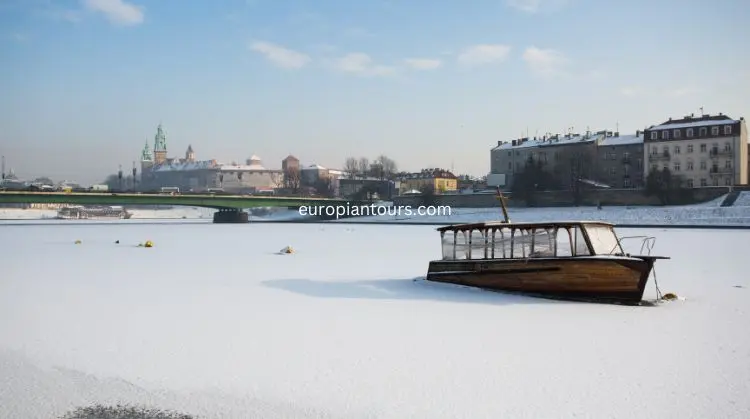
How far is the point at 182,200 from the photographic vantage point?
84.8 m

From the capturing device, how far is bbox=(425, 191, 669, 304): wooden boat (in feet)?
50.7

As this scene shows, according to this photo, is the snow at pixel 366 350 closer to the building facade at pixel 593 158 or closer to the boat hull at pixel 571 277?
Answer: the boat hull at pixel 571 277

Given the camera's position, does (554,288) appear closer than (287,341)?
No

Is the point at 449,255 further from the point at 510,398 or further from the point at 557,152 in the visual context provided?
the point at 557,152

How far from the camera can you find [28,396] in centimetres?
833

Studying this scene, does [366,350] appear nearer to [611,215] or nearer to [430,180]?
[611,215]

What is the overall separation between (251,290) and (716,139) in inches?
3473

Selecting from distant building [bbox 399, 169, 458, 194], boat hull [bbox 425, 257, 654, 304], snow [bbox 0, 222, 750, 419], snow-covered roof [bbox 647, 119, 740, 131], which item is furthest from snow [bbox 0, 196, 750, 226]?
boat hull [bbox 425, 257, 654, 304]

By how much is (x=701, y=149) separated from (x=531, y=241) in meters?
85.4

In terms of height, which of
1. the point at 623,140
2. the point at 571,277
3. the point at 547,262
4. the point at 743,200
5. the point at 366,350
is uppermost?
the point at 623,140

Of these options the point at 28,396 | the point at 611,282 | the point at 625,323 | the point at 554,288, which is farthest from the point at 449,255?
the point at 28,396

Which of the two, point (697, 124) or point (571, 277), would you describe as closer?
point (571, 277)

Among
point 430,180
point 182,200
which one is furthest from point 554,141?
point 182,200

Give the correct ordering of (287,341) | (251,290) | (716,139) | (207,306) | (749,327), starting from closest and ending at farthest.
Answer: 1. (287,341)
2. (749,327)
3. (207,306)
4. (251,290)
5. (716,139)
